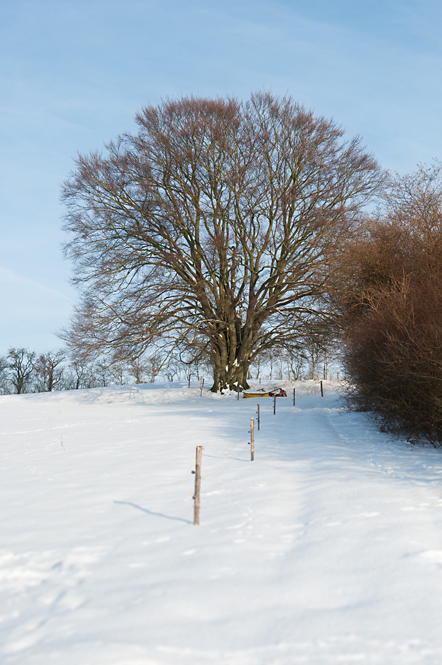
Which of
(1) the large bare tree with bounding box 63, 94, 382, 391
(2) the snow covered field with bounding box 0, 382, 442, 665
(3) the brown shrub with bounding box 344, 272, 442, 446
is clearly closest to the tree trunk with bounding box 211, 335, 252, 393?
(1) the large bare tree with bounding box 63, 94, 382, 391

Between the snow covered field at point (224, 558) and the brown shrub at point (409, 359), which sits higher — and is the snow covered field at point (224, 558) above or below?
below

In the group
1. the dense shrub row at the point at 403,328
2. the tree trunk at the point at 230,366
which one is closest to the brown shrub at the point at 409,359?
the dense shrub row at the point at 403,328

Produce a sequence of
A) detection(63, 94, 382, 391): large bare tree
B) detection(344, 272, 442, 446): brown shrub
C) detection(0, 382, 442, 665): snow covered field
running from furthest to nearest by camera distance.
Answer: detection(63, 94, 382, 391): large bare tree → detection(344, 272, 442, 446): brown shrub → detection(0, 382, 442, 665): snow covered field

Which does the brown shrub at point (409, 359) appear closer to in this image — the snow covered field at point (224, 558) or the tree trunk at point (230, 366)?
the snow covered field at point (224, 558)

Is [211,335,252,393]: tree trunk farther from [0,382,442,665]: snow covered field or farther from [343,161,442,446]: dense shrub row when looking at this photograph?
[0,382,442,665]: snow covered field

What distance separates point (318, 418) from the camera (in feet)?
50.4

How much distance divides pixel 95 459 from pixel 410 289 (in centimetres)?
769

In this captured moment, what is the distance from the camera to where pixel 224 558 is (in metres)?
4.40

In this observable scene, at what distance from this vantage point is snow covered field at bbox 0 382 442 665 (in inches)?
122

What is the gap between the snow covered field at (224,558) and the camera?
10.2ft

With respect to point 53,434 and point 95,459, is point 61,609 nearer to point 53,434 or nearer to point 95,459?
point 95,459

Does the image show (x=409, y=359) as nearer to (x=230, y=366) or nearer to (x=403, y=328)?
(x=403, y=328)

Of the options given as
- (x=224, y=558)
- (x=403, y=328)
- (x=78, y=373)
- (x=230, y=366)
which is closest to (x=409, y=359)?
(x=403, y=328)

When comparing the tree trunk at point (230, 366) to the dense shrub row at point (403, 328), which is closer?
the dense shrub row at point (403, 328)
